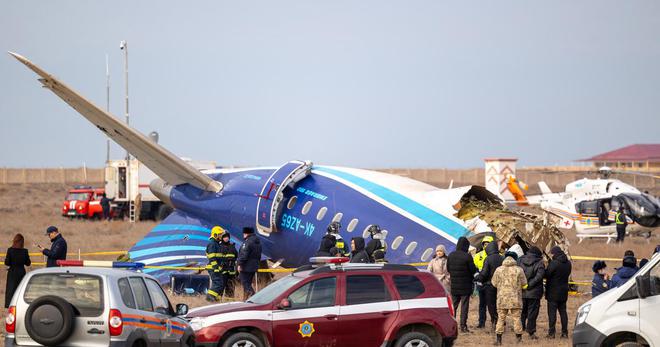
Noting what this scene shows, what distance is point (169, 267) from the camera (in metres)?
25.9

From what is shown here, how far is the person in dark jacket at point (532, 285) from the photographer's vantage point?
1923 cm

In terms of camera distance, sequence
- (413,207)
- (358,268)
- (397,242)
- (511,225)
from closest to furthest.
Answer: (358,268), (397,242), (511,225), (413,207)

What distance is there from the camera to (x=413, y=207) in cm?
2391

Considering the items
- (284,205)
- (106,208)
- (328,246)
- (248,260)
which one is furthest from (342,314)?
(106,208)

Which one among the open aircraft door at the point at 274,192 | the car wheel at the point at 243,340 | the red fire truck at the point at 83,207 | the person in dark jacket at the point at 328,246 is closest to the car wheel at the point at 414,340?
the car wheel at the point at 243,340

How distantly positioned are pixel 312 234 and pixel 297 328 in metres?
9.35

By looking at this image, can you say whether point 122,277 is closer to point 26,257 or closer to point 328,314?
point 328,314

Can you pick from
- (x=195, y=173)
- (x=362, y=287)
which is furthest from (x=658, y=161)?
(x=362, y=287)

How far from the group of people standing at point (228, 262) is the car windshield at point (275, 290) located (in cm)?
596

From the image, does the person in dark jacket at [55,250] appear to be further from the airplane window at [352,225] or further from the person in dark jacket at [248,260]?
the airplane window at [352,225]

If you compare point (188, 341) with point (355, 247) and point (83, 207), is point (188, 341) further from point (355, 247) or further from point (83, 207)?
point (83, 207)

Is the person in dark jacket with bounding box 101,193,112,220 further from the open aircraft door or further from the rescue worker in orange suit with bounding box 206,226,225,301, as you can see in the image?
the rescue worker in orange suit with bounding box 206,226,225,301

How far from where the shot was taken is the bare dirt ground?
20906mm

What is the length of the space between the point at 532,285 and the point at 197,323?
6.73m
